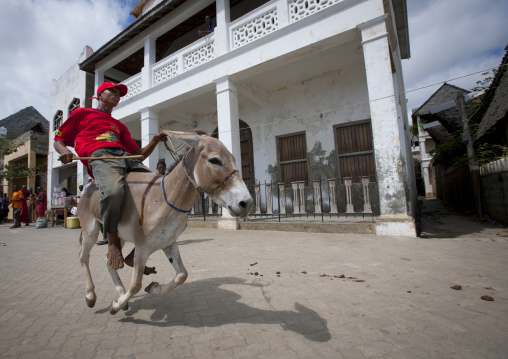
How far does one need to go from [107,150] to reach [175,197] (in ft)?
2.96

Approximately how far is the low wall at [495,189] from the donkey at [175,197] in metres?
7.14

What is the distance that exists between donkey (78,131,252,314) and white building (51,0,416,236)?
4457 millimetres

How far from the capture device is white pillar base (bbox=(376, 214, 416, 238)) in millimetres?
4805

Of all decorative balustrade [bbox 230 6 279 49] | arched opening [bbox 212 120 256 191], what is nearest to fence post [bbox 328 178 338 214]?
arched opening [bbox 212 120 256 191]

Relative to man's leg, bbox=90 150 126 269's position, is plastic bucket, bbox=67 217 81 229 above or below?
below

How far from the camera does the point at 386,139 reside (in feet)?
16.5

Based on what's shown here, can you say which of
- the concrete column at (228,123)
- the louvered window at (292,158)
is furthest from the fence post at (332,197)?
the concrete column at (228,123)

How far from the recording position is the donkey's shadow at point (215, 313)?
185 centimetres

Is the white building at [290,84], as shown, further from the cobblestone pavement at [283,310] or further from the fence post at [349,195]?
the cobblestone pavement at [283,310]

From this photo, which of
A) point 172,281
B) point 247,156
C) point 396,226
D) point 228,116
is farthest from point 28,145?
point 396,226

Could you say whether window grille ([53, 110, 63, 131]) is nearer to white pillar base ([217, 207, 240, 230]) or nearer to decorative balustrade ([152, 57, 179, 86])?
decorative balustrade ([152, 57, 179, 86])

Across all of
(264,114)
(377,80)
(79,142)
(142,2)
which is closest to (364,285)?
(79,142)

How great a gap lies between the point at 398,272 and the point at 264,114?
7530 mm

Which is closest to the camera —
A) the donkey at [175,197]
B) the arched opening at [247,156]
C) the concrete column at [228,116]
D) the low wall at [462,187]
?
the donkey at [175,197]
